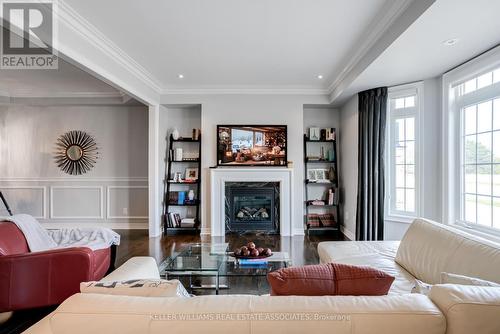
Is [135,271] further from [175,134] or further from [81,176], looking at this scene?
[81,176]

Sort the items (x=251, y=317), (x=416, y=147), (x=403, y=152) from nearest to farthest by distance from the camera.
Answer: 1. (x=251, y=317)
2. (x=416, y=147)
3. (x=403, y=152)

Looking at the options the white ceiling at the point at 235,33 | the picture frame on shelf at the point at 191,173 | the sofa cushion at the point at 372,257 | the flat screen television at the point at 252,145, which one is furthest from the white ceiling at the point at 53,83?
the sofa cushion at the point at 372,257

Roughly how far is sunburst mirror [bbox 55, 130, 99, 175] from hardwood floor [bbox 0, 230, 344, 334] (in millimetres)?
1540

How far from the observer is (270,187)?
520 centimetres

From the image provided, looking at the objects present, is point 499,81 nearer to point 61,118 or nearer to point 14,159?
point 61,118

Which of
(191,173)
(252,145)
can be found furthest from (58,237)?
(252,145)

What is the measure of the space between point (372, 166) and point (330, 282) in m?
3.43

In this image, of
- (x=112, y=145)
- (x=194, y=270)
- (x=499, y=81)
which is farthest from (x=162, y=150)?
(x=499, y=81)

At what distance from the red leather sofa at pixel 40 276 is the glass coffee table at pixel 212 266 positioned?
676 mm

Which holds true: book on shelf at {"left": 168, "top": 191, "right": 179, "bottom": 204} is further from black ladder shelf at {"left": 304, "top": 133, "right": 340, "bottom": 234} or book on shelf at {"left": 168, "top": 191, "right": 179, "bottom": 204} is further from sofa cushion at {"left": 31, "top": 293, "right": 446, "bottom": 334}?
sofa cushion at {"left": 31, "top": 293, "right": 446, "bottom": 334}

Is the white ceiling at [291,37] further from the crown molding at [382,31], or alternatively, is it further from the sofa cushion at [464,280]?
the sofa cushion at [464,280]

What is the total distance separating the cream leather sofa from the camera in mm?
910

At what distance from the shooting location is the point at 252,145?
5.22 metres

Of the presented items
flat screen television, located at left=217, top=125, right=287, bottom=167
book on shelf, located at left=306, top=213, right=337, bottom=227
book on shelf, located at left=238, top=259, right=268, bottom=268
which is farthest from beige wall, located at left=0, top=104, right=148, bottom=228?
book on shelf, located at left=238, top=259, right=268, bottom=268
